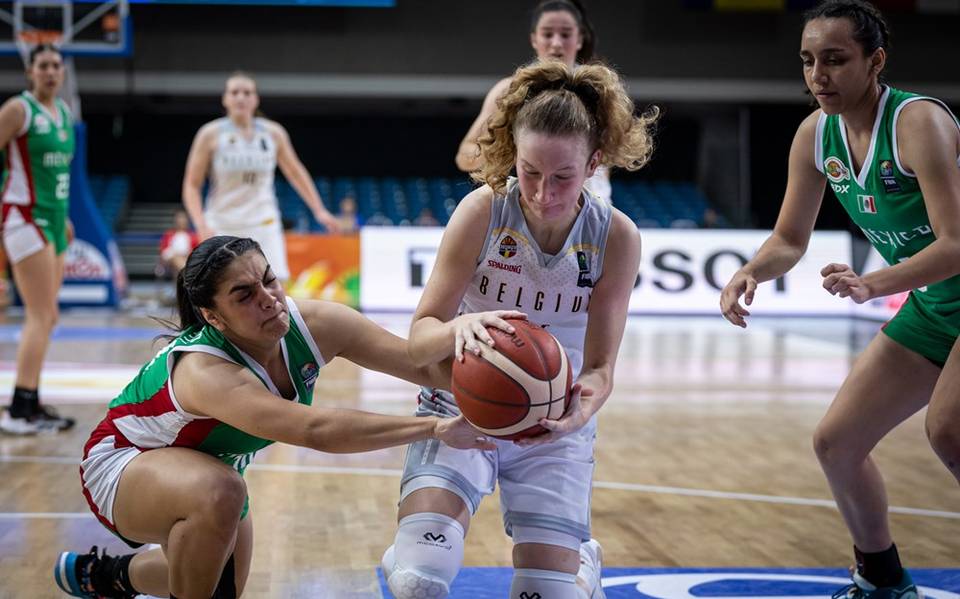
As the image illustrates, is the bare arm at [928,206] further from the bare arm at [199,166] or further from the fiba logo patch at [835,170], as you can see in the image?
the bare arm at [199,166]

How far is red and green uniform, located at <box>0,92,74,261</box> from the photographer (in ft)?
20.0

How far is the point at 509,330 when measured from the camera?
101 inches

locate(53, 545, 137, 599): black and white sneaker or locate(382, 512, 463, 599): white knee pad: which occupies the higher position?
locate(382, 512, 463, 599): white knee pad

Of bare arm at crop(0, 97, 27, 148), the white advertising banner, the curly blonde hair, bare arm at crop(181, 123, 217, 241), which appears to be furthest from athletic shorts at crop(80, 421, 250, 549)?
the white advertising banner

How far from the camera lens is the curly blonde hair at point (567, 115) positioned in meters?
2.73

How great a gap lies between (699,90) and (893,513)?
59.1ft

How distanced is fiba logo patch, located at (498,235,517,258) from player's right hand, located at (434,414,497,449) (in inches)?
22.1

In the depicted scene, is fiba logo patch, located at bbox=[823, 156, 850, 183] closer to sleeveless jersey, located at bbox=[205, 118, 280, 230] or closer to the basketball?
the basketball

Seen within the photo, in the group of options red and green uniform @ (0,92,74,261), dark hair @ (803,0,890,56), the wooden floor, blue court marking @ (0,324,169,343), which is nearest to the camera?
dark hair @ (803,0,890,56)

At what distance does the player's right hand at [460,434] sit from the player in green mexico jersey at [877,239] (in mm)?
981

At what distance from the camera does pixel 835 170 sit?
3.38 metres

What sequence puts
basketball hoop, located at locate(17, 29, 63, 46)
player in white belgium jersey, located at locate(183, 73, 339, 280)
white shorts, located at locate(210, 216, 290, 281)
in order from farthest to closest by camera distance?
basketball hoop, located at locate(17, 29, 63, 46)
white shorts, located at locate(210, 216, 290, 281)
player in white belgium jersey, located at locate(183, 73, 339, 280)

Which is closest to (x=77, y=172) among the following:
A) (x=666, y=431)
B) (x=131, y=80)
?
(x=131, y=80)

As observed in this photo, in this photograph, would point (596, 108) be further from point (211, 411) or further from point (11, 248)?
point (11, 248)
